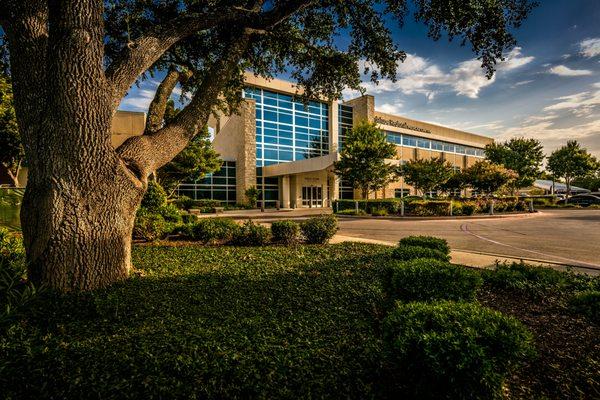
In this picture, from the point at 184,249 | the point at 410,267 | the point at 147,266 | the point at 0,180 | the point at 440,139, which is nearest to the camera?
the point at 410,267

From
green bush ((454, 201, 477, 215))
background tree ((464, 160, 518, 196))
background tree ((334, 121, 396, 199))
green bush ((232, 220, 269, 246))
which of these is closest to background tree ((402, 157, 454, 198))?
background tree ((334, 121, 396, 199))

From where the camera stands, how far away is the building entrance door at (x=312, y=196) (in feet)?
111

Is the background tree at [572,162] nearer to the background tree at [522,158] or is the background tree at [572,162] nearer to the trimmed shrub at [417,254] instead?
the background tree at [522,158]

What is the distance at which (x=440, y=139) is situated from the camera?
156 feet

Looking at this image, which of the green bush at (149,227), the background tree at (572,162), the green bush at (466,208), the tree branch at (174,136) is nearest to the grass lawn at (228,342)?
the tree branch at (174,136)

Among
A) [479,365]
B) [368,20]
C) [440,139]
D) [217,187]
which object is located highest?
[440,139]

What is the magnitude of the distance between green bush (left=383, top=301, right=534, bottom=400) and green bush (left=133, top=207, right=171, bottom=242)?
8.08 meters

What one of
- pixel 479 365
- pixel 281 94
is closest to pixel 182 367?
pixel 479 365

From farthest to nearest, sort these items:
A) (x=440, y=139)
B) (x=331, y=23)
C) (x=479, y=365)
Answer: (x=440, y=139) < (x=331, y=23) < (x=479, y=365)

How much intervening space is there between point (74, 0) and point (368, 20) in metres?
6.86

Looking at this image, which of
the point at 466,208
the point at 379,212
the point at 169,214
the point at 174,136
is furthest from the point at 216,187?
the point at 174,136

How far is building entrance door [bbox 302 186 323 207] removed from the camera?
111 ft

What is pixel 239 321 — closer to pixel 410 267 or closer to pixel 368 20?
pixel 410 267

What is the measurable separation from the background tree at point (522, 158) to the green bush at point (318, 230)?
39173mm
